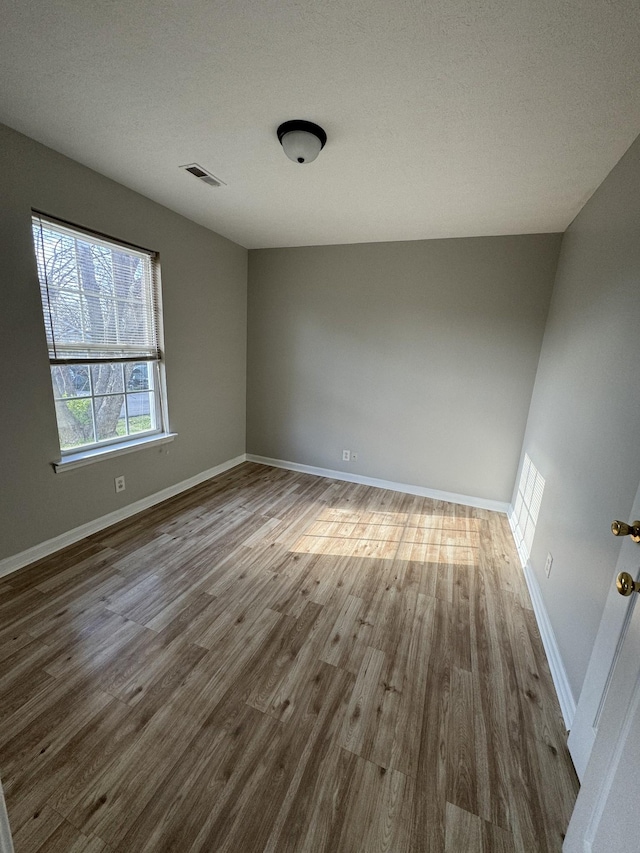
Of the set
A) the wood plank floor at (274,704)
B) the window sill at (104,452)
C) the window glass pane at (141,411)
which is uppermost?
the window glass pane at (141,411)

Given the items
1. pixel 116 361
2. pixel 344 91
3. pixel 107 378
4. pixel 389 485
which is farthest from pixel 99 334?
pixel 389 485

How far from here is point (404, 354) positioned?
3.54 metres

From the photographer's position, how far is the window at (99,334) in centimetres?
222

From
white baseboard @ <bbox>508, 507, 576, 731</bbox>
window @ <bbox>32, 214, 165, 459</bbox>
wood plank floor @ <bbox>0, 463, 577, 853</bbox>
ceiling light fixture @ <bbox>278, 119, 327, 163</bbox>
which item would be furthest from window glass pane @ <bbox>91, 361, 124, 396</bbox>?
white baseboard @ <bbox>508, 507, 576, 731</bbox>

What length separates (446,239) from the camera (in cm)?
321

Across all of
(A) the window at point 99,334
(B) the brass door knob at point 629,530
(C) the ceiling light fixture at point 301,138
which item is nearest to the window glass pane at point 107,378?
(A) the window at point 99,334

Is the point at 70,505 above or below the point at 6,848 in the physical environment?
below

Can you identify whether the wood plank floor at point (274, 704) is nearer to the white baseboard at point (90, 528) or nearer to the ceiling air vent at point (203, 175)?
the white baseboard at point (90, 528)

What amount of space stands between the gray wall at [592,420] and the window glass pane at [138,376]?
10.3 feet

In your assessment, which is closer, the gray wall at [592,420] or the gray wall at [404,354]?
the gray wall at [592,420]

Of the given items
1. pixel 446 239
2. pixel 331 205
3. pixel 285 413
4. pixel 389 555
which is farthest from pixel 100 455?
pixel 446 239

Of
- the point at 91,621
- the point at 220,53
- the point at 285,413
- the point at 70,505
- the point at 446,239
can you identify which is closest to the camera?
the point at 220,53

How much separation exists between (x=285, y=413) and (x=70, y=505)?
2316 mm

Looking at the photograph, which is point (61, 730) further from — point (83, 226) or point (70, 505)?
point (83, 226)
